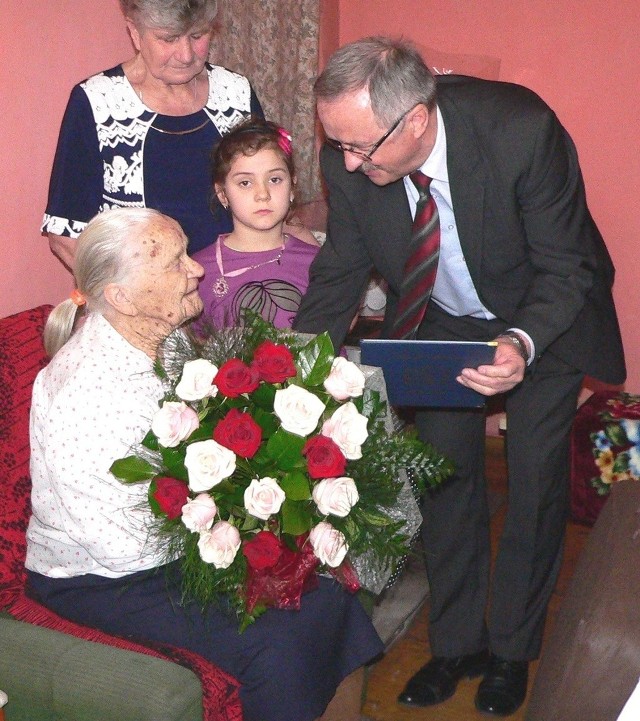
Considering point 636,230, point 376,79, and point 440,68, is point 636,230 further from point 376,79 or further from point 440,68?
point 376,79

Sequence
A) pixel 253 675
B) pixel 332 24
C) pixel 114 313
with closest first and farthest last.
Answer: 1. pixel 253 675
2. pixel 114 313
3. pixel 332 24

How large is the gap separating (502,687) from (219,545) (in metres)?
1.22

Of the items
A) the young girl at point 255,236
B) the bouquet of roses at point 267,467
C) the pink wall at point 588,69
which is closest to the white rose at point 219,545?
the bouquet of roses at point 267,467

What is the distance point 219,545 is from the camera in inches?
77.8

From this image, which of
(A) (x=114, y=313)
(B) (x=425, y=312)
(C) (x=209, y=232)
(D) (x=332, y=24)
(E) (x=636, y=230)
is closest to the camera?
(A) (x=114, y=313)

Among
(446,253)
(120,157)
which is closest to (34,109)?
(120,157)

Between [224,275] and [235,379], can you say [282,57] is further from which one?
[235,379]

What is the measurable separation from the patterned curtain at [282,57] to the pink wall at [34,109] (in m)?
0.56

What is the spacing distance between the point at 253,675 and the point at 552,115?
57.7 inches

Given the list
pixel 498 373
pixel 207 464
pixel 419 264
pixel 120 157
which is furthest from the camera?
pixel 120 157

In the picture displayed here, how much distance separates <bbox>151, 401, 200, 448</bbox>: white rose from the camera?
196 cm

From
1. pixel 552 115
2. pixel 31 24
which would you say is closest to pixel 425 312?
pixel 552 115

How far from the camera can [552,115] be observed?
2402mm

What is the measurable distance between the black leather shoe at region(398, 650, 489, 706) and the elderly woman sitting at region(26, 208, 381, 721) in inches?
18.9
